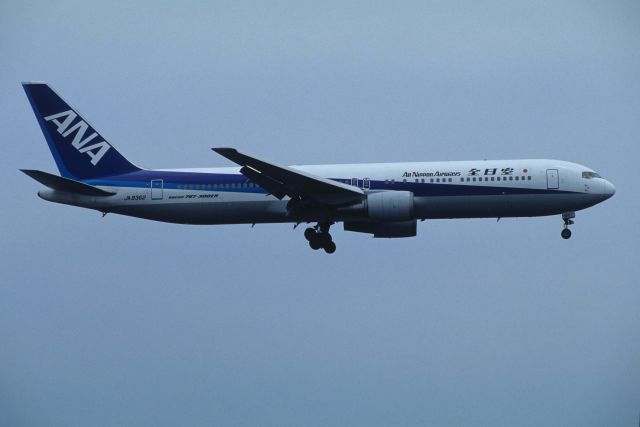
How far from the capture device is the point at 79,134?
57031 mm

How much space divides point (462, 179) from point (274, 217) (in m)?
9.56

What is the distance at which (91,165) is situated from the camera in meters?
55.9

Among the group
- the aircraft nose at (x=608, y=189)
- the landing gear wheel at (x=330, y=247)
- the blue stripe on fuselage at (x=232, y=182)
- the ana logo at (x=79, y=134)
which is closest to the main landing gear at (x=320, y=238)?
the landing gear wheel at (x=330, y=247)

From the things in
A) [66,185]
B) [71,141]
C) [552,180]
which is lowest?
[66,185]

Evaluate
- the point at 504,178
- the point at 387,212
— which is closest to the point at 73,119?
the point at 387,212

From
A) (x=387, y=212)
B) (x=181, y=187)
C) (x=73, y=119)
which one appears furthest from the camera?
(x=73, y=119)

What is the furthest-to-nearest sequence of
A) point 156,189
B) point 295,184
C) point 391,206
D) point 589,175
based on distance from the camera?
point 156,189 → point 589,175 → point 295,184 → point 391,206

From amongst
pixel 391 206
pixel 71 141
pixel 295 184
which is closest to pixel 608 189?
pixel 391 206

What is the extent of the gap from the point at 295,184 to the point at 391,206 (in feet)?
15.4

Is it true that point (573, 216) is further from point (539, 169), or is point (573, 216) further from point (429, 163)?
point (429, 163)

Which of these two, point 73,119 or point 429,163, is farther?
point 73,119

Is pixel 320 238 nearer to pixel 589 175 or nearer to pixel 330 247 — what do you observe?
pixel 330 247

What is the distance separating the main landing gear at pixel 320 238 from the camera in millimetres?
52878

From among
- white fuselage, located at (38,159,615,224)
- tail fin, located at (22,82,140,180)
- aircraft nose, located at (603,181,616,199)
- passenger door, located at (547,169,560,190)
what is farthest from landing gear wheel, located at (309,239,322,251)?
aircraft nose, located at (603,181,616,199)
